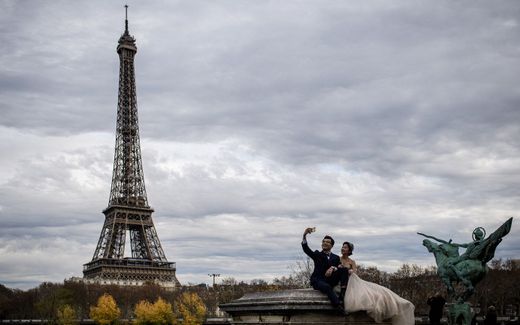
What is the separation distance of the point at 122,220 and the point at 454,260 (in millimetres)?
81802

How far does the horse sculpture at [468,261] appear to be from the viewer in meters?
12.3

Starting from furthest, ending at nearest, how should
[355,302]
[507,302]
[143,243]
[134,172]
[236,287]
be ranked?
[134,172] < [143,243] < [236,287] < [507,302] < [355,302]

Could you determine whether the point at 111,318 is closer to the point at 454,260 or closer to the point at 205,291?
the point at 205,291

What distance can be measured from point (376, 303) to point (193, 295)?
73.9m

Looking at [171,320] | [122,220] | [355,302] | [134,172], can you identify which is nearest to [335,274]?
[355,302]

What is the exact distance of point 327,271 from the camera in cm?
918

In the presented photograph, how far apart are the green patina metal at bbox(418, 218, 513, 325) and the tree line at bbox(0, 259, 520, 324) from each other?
48.3 metres

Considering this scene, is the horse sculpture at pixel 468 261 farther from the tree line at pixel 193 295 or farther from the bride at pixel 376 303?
the tree line at pixel 193 295

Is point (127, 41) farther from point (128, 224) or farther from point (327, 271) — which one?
point (327, 271)

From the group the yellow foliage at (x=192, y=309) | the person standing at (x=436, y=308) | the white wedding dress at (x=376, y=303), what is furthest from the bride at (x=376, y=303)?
the yellow foliage at (x=192, y=309)

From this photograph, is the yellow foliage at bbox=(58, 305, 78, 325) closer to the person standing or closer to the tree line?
the tree line

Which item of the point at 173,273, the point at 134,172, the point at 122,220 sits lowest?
the point at 173,273

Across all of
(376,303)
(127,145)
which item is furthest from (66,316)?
(376,303)

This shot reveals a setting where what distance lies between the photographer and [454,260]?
12648 millimetres
